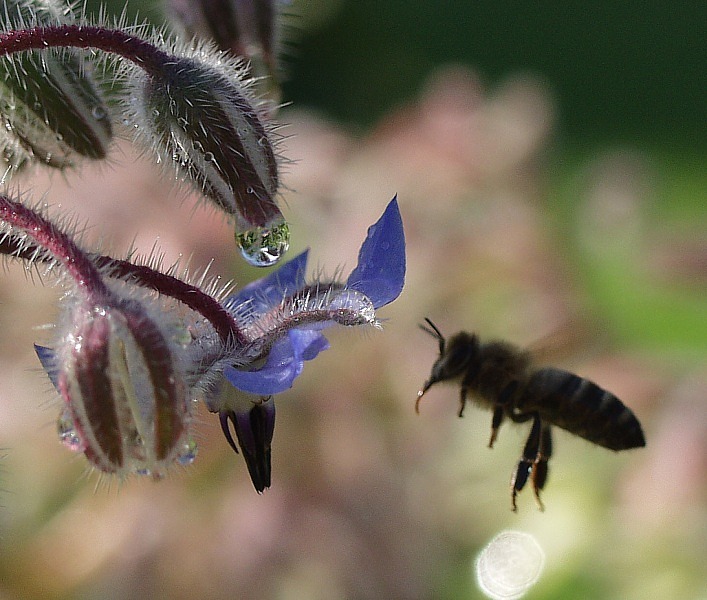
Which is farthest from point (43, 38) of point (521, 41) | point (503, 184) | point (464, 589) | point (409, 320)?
point (521, 41)

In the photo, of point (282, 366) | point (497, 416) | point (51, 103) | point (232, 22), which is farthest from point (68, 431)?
point (497, 416)

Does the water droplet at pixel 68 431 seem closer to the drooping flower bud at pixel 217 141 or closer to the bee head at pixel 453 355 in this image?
the drooping flower bud at pixel 217 141

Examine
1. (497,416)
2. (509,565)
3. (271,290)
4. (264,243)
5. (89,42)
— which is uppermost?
(89,42)

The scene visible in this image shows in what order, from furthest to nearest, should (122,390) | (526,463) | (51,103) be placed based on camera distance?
(526,463) < (51,103) < (122,390)

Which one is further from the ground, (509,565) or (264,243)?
(264,243)

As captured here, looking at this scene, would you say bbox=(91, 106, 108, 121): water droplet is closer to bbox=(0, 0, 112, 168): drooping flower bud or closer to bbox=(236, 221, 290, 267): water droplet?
bbox=(0, 0, 112, 168): drooping flower bud

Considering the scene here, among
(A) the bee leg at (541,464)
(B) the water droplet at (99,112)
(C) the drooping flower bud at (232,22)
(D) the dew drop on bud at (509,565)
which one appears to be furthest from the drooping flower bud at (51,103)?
(D) the dew drop on bud at (509,565)

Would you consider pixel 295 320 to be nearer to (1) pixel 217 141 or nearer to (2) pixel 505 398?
(1) pixel 217 141
